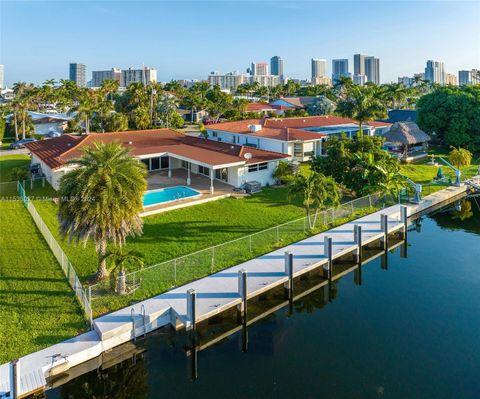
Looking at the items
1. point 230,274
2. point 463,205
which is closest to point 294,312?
point 230,274

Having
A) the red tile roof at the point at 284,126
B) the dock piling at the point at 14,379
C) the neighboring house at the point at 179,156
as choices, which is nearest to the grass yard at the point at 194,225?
the neighboring house at the point at 179,156

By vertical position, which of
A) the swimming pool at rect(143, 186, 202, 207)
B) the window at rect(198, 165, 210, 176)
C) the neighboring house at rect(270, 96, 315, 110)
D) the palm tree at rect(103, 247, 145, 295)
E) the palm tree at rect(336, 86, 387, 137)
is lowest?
the palm tree at rect(103, 247, 145, 295)

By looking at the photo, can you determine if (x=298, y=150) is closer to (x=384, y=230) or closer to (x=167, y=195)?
(x=167, y=195)

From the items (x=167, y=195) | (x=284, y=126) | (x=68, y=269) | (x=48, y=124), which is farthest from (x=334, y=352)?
(x=48, y=124)

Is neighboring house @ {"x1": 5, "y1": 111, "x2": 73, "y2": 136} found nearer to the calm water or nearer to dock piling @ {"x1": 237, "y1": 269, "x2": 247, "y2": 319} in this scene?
dock piling @ {"x1": 237, "y1": 269, "x2": 247, "y2": 319}

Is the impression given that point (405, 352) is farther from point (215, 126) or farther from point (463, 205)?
point (215, 126)

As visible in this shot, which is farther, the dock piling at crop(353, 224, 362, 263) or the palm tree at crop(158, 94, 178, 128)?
the palm tree at crop(158, 94, 178, 128)

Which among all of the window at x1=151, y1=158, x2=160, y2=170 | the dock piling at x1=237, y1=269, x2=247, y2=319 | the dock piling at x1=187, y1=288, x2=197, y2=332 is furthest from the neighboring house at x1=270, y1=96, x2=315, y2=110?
the dock piling at x1=187, y1=288, x2=197, y2=332
